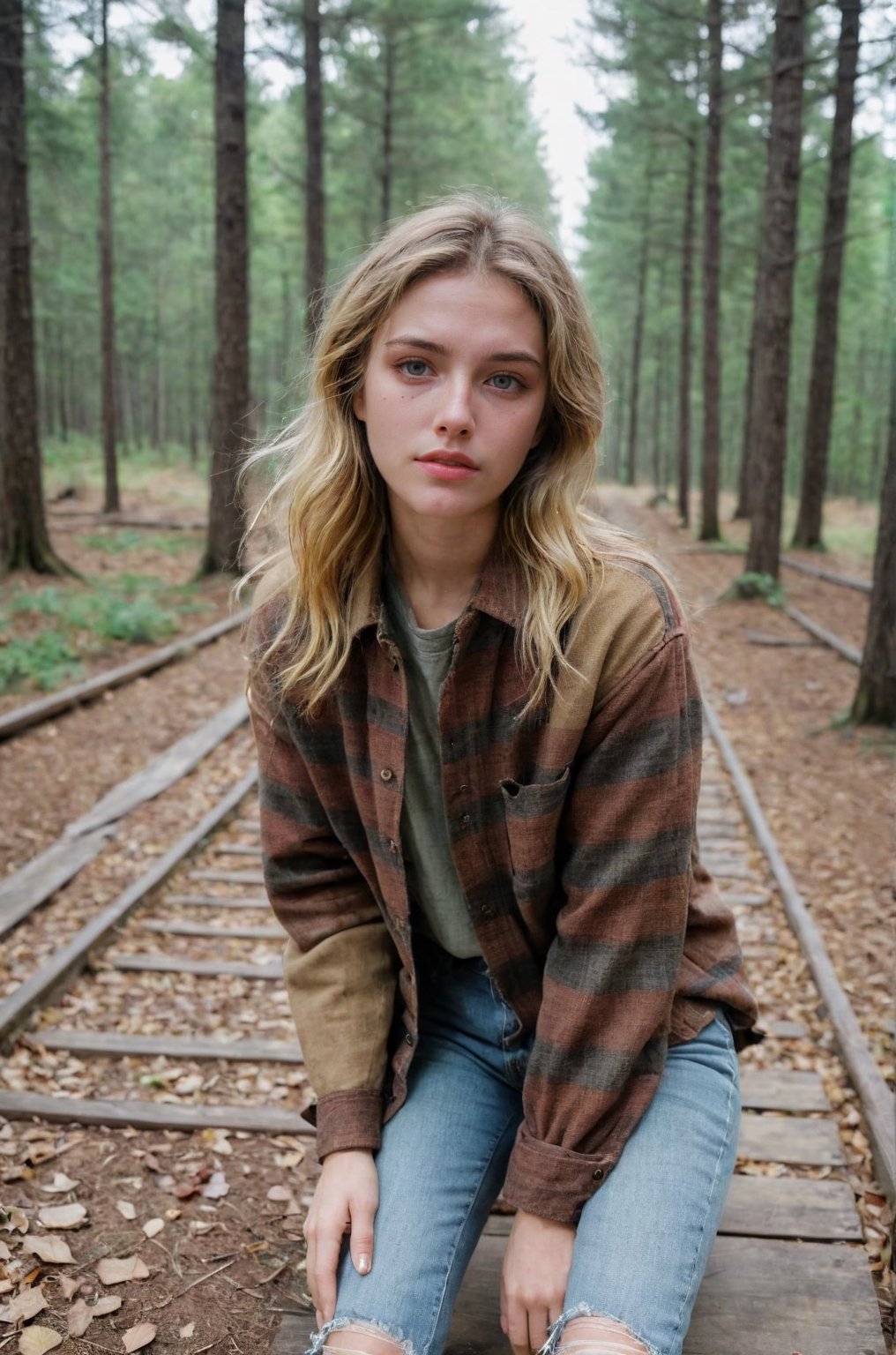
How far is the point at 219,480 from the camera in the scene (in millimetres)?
13023

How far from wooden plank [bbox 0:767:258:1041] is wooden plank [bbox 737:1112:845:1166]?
8.12 feet

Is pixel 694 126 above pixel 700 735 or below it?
above

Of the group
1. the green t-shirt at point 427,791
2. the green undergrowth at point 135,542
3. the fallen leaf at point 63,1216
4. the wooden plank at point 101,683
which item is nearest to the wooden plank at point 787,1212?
the green t-shirt at point 427,791

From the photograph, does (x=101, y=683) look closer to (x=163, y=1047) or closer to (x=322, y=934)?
(x=163, y=1047)

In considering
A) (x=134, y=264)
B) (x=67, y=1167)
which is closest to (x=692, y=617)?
(x=67, y=1167)

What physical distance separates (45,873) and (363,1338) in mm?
3761

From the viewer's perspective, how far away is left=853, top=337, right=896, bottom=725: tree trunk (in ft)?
22.3

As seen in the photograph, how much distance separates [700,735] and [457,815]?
1.55 ft

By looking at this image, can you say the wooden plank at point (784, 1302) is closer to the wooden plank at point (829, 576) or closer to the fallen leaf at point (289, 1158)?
the fallen leaf at point (289, 1158)

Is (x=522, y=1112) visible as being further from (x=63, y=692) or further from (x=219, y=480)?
(x=219, y=480)

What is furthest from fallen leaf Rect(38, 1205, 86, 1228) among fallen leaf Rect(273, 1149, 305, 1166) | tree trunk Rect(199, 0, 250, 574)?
tree trunk Rect(199, 0, 250, 574)

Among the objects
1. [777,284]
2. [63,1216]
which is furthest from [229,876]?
[777,284]

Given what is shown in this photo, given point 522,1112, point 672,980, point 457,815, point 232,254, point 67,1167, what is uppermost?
point 232,254

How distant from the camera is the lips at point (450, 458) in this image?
1.83 meters
